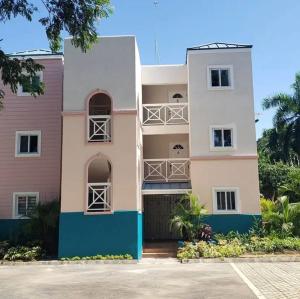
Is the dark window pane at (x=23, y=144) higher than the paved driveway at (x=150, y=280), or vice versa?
the dark window pane at (x=23, y=144)

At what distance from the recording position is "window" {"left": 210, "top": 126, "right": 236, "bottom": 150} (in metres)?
20.1

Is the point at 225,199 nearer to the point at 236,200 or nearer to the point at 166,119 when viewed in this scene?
the point at 236,200

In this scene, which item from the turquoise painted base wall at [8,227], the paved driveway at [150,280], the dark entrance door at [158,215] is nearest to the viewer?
the paved driveway at [150,280]

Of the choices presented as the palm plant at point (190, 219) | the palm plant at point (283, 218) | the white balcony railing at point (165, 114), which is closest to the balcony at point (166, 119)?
the white balcony railing at point (165, 114)

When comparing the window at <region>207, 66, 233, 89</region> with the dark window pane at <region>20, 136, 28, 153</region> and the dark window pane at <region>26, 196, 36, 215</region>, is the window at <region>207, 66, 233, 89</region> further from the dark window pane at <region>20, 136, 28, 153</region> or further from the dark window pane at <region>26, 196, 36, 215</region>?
the dark window pane at <region>26, 196, 36, 215</region>

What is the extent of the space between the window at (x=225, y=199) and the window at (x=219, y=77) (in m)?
4.82

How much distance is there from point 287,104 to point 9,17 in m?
23.2

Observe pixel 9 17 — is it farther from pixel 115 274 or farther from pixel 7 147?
pixel 7 147

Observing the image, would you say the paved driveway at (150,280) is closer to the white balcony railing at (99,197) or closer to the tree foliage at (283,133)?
the white balcony railing at (99,197)

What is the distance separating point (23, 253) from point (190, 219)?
6.79 m

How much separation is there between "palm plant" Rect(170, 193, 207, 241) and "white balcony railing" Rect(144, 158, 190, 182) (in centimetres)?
258

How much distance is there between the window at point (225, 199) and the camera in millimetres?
19422

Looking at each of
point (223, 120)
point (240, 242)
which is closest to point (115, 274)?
point (240, 242)

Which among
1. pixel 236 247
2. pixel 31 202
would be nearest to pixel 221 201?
pixel 236 247
